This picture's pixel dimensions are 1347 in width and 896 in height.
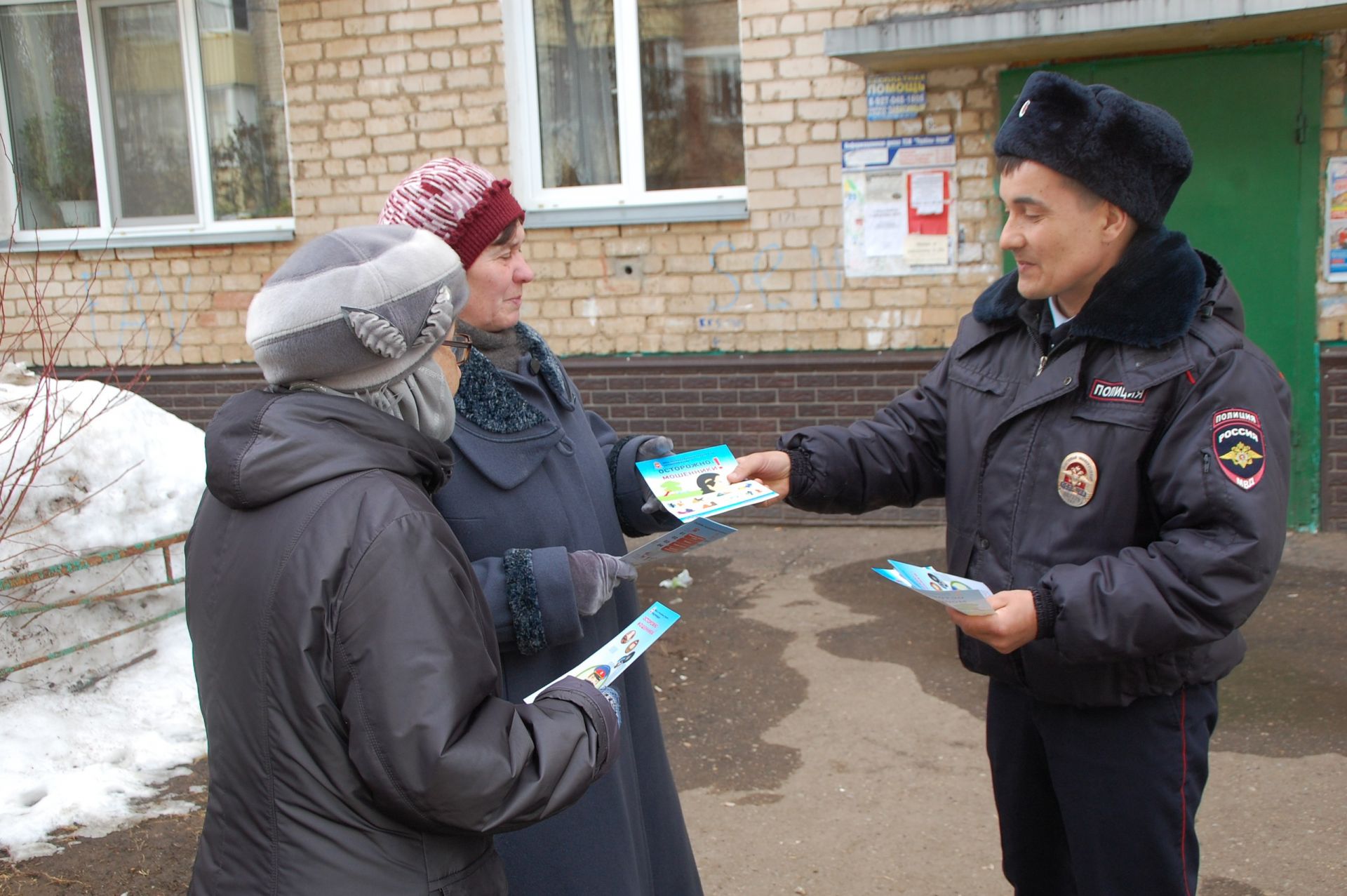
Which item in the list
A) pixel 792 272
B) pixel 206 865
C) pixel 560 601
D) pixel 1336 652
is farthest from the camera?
pixel 792 272

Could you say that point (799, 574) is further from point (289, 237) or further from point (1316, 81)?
point (289, 237)

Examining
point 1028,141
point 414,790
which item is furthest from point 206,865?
point 1028,141

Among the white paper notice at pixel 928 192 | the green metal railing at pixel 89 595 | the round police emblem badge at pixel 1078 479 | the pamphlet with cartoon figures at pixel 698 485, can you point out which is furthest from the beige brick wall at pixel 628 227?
the round police emblem badge at pixel 1078 479

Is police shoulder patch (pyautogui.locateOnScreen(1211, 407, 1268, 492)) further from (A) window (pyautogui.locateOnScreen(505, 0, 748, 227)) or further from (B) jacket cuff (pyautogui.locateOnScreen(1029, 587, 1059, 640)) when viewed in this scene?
(A) window (pyautogui.locateOnScreen(505, 0, 748, 227))

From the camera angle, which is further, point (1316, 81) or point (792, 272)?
point (792, 272)

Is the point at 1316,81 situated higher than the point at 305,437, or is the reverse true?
the point at 1316,81

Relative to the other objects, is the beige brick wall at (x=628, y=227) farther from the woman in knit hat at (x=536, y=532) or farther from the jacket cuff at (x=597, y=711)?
the jacket cuff at (x=597, y=711)

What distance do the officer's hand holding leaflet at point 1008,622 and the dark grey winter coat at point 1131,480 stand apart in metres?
0.03

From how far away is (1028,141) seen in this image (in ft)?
7.17

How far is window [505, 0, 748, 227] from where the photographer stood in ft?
23.6

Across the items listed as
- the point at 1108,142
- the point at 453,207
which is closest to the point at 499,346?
the point at 453,207

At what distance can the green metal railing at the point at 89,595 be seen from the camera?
4066mm

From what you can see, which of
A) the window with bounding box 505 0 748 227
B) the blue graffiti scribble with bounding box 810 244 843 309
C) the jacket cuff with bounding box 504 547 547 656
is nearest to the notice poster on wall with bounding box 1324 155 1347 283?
the blue graffiti scribble with bounding box 810 244 843 309

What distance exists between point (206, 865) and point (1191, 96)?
6.21 meters
